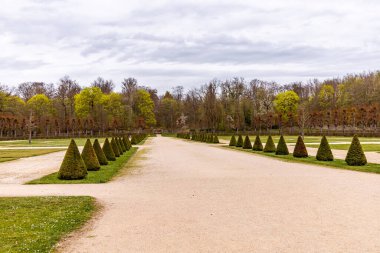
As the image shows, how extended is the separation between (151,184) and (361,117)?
74203 millimetres

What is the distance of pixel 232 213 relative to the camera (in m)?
9.60

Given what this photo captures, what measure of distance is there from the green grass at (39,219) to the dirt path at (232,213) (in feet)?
1.52

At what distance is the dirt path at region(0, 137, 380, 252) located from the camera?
710 centimetres

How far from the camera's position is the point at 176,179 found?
1623 centimetres

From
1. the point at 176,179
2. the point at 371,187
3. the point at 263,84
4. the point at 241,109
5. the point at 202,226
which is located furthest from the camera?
the point at 263,84

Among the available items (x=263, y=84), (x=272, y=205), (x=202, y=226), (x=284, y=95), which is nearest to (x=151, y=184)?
(x=272, y=205)

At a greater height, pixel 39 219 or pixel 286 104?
pixel 286 104

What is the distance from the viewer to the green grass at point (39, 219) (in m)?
7.09

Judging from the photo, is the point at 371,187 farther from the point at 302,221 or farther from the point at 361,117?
the point at 361,117

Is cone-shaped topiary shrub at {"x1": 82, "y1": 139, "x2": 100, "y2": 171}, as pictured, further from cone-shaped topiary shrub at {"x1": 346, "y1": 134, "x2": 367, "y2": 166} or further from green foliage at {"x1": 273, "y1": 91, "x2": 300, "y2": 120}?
green foliage at {"x1": 273, "y1": 91, "x2": 300, "y2": 120}

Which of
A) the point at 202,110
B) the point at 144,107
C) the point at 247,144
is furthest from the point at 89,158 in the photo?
the point at 144,107

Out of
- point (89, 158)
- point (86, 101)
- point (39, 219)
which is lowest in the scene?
point (39, 219)

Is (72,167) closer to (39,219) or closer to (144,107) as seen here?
(39,219)

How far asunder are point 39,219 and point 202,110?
8586 cm
